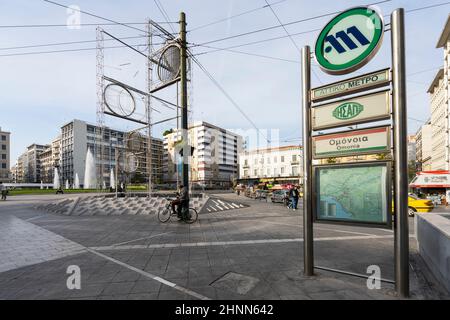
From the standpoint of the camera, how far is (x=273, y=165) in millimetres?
70125

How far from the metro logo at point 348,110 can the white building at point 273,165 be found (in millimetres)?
57494

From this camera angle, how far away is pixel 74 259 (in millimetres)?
5742

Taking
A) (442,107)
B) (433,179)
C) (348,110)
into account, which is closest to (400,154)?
(348,110)

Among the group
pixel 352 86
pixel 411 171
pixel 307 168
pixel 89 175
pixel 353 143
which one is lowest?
pixel 89 175

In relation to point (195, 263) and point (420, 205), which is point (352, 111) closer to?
point (195, 263)

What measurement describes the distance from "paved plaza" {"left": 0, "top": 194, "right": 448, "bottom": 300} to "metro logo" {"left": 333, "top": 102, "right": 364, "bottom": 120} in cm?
303

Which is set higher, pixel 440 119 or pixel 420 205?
pixel 440 119

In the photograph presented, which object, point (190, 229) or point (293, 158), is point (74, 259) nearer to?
point (190, 229)

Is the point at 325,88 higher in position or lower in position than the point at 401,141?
higher

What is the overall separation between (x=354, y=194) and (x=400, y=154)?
1.02m

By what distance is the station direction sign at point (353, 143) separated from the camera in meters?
3.92

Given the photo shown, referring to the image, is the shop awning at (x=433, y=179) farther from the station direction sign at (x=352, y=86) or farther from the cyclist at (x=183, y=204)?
the station direction sign at (x=352, y=86)
